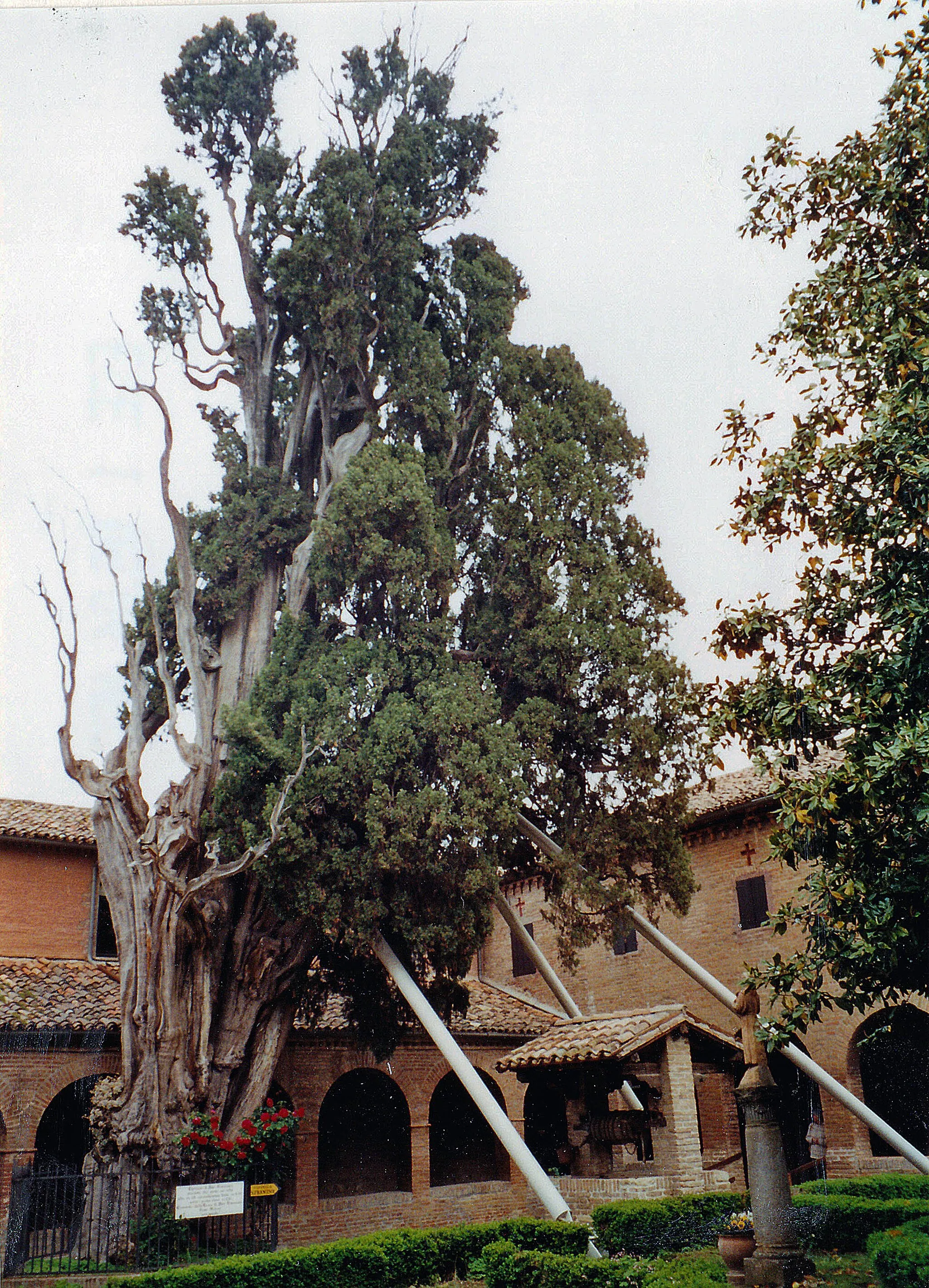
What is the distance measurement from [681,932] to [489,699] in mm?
7404

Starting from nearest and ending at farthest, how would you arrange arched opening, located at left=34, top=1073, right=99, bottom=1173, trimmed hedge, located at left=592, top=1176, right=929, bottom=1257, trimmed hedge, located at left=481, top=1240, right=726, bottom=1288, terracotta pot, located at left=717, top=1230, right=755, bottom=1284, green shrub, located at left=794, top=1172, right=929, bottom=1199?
trimmed hedge, located at left=481, top=1240, right=726, bottom=1288
terracotta pot, located at left=717, top=1230, right=755, bottom=1284
trimmed hedge, located at left=592, top=1176, right=929, bottom=1257
green shrub, located at left=794, top=1172, right=929, bottom=1199
arched opening, located at left=34, top=1073, right=99, bottom=1173

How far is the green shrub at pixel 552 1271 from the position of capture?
8.59 meters

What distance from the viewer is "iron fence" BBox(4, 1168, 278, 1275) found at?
11383 mm

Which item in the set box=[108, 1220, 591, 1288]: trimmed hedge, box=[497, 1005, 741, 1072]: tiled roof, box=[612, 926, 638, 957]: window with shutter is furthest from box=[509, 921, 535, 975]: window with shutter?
box=[108, 1220, 591, 1288]: trimmed hedge

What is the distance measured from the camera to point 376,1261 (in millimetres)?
10633

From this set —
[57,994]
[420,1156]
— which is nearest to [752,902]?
[420,1156]

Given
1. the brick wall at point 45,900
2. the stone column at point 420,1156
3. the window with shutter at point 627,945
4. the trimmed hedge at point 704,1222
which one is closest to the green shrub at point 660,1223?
the trimmed hedge at point 704,1222

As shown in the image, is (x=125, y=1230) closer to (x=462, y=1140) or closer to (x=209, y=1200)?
(x=209, y=1200)

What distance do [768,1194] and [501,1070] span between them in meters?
7.27

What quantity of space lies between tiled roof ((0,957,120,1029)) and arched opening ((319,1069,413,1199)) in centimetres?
409

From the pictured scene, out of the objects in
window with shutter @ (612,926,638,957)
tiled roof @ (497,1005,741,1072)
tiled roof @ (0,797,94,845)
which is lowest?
tiled roof @ (497,1005,741,1072)

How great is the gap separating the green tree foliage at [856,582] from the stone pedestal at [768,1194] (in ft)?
2.98

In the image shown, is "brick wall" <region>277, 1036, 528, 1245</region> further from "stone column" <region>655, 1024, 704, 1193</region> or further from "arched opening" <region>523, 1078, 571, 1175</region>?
"stone column" <region>655, 1024, 704, 1193</region>

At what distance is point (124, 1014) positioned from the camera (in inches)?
508
